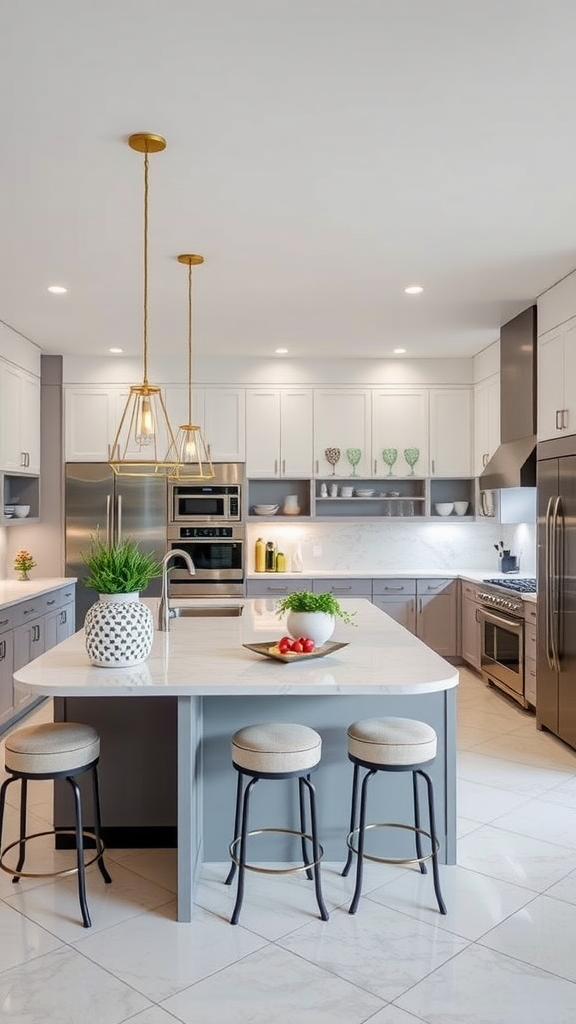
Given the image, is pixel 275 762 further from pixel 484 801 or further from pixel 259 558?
pixel 259 558

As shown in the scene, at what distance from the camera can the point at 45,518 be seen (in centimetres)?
667

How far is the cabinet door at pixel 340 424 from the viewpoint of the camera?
6.91 meters

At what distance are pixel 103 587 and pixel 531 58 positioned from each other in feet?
7.48

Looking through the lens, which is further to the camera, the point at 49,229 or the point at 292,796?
the point at 49,229

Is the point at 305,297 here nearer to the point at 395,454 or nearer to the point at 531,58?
the point at 395,454

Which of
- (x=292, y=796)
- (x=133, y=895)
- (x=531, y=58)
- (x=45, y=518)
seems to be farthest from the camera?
(x=45, y=518)

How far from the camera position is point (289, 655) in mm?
2934

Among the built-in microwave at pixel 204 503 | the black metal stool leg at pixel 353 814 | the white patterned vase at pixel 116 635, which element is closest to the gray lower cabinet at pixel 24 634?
the built-in microwave at pixel 204 503

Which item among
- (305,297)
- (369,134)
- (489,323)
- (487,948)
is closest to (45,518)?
(305,297)

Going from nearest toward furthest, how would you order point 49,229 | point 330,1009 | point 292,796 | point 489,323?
point 330,1009 → point 292,796 → point 49,229 → point 489,323

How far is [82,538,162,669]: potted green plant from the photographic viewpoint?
2756mm

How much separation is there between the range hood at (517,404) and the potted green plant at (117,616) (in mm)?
3163

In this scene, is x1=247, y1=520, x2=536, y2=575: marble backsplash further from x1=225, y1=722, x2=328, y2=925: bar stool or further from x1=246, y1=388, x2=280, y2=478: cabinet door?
x1=225, y1=722, x2=328, y2=925: bar stool

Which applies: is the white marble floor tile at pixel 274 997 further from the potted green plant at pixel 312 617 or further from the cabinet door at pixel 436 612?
the cabinet door at pixel 436 612
